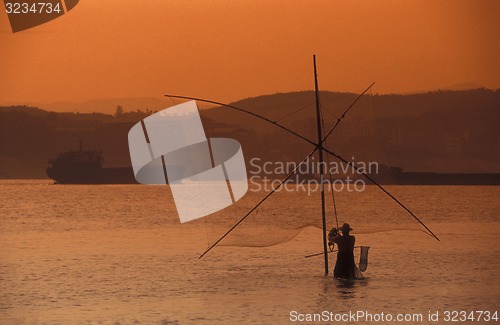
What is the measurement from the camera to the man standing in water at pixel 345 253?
18.5 metres

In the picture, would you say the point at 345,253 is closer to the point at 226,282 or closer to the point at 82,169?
the point at 226,282

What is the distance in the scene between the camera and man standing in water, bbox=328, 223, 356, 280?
18.5 metres

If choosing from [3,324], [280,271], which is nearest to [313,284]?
[280,271]

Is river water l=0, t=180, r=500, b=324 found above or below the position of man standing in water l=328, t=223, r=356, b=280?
below

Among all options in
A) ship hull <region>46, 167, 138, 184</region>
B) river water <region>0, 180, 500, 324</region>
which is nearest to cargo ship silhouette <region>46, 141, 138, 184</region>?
ship hull <region>46, 167, 138, 184</region>

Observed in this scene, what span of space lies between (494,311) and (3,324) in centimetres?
985

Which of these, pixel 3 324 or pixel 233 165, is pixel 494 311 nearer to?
pixel 233 165

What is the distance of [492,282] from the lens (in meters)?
26.9

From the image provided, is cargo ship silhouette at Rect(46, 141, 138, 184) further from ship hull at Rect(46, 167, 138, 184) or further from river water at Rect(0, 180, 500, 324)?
river water at Rect(0, 180, 500, 324)

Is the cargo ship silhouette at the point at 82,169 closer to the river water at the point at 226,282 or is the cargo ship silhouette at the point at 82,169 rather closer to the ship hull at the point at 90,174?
the ship hull at the point at 90,174

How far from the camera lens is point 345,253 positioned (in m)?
19.5

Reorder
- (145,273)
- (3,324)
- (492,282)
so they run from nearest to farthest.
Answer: (3,324)
(492,282)
(145,273)

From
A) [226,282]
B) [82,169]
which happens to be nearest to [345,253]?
[226,282]

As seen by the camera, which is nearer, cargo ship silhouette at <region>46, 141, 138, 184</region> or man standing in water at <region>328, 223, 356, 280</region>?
man standing in water at <region>328, 223, 356, 280</region>
